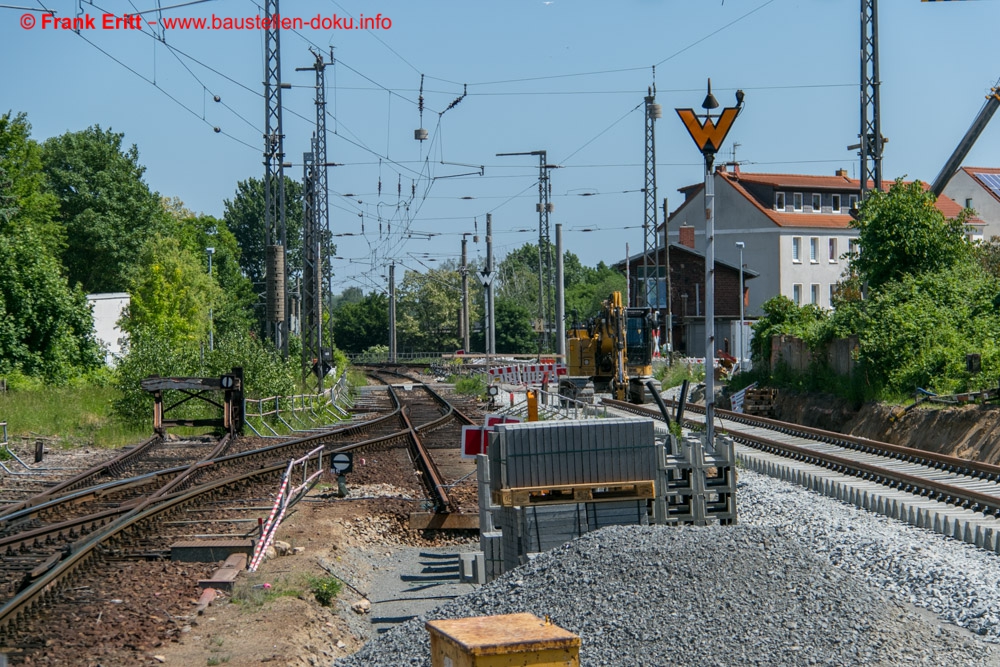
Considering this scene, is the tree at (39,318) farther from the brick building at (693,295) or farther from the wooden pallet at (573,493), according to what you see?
the brick building at (693,295)

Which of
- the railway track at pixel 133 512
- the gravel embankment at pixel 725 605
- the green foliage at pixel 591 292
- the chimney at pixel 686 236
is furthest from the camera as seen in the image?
the green foliage at pixel 591 292

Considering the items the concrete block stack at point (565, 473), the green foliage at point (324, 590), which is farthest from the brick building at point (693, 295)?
the green foliage at point (324, 590)

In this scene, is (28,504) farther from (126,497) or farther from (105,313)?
(105,313)

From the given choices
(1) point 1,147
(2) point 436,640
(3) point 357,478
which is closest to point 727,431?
(3) point 357,478

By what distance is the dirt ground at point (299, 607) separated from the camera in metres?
9.15

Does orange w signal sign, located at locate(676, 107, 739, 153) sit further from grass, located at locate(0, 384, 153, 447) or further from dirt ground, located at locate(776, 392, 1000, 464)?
grass, located at locate(0, 384, 153, 447)

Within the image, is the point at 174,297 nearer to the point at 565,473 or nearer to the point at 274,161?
the point at 274,161

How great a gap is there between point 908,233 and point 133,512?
2506cm

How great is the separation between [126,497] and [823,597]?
11.6 meters

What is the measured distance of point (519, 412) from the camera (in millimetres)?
33188

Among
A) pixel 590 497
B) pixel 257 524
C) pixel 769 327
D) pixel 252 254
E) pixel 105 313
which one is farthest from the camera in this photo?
pixel 252 254

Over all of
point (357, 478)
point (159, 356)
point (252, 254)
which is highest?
point (252, 254)

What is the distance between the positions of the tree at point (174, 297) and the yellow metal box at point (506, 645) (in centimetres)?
5256

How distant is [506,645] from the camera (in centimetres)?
536
